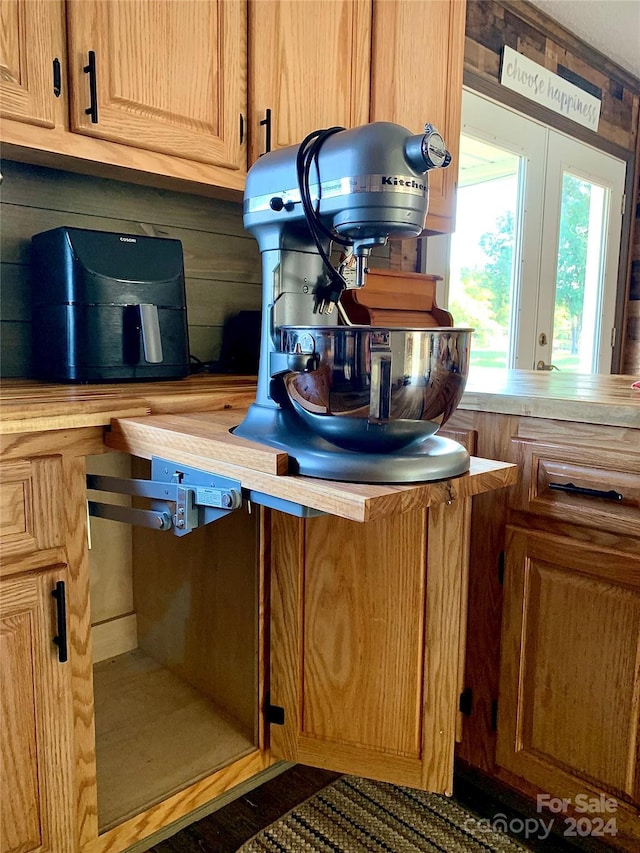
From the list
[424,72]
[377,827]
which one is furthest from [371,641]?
[424,72]

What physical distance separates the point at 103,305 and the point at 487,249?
6.44 feet

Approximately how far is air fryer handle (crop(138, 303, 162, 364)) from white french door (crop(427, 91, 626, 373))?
4.50ft

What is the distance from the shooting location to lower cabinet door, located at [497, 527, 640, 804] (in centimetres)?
112

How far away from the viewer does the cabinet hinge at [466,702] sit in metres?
1.35

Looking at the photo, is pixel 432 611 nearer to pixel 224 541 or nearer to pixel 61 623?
pixel 224 541

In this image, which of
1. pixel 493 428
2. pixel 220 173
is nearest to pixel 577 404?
pixel 493 428

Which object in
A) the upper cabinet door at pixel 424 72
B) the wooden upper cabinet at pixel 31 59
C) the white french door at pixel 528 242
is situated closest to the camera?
the wooden upper cabinet at pixel 31 59

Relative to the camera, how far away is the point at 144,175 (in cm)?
141

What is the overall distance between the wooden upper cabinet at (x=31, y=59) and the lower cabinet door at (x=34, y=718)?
30.5 inches

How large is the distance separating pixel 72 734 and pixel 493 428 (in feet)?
3.00

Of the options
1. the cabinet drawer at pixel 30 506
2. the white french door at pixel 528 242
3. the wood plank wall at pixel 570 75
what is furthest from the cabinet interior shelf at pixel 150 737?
the wood plank wall at pixel 570 75

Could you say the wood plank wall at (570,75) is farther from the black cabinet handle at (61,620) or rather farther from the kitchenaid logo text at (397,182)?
the black cabinet handle at (61,620)

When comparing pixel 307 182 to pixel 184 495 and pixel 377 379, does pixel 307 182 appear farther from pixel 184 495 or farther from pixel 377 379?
pixel 184 495

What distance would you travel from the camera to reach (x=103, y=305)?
1220 millimetres
